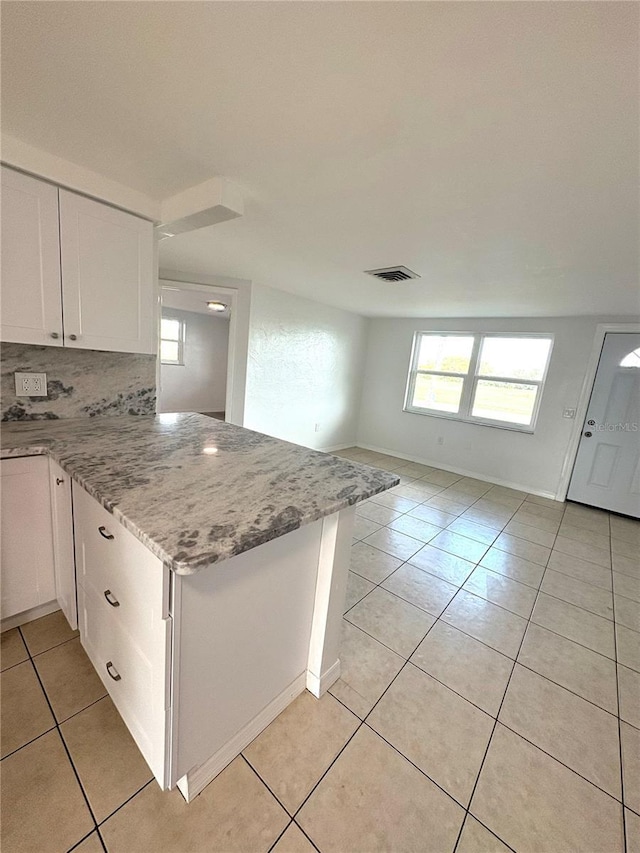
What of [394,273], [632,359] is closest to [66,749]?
[394,273]

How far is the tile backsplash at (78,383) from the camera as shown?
1.76 m

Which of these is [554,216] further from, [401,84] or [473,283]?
[473,283]

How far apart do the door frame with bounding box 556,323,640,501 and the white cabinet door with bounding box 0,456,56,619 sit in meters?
4.98

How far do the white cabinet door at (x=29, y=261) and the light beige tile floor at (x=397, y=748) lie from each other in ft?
4.84

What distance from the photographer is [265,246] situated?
247 centimetres

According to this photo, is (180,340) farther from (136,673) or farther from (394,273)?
(136,673)

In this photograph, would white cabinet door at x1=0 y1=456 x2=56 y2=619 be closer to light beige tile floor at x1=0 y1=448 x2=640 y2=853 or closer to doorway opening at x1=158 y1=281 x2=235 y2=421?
light beige tile floor at x1=0 y1=448 x2=640 y2=853

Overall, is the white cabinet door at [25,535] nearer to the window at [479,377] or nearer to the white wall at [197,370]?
the window at [479,377]

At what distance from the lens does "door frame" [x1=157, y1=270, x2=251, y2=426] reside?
345cm

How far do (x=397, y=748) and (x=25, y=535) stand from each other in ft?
5.95

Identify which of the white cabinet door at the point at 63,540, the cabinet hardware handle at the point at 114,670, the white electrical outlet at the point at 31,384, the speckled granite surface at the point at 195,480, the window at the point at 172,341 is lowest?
the cabinet hardware handle at the point at 114,670

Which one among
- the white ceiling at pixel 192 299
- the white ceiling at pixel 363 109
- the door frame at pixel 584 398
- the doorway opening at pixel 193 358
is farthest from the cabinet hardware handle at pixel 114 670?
the doorway opening at pixel 193 358

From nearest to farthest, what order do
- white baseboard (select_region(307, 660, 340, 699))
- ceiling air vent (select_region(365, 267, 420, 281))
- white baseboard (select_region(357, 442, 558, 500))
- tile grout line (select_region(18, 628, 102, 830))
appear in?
1. tile grout line (select_region(18, 628, 102, 830))
2. white baseboard (select_region(307, 660, 340, 699))
3. ceiling air vent (select_region(365, 267, 420, 281))
4. white baseboard (select_region(357, 442, 558, 500))

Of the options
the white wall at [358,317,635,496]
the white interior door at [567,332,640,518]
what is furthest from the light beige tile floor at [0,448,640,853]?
the white wall at [358,317,635,496]
